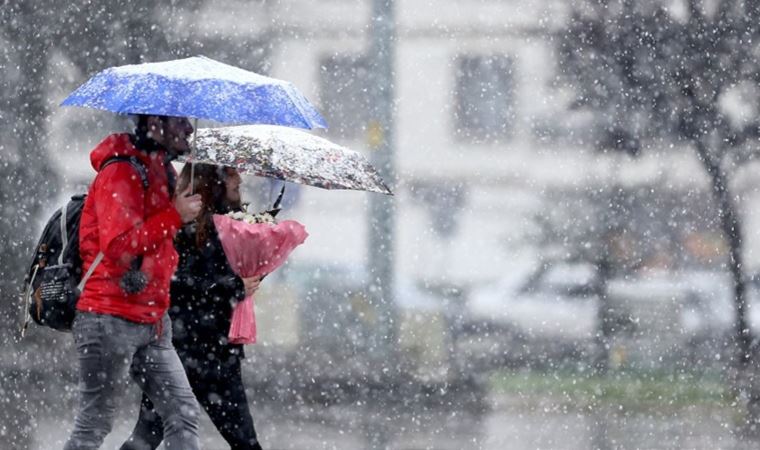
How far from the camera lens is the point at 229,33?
1418 centimetres

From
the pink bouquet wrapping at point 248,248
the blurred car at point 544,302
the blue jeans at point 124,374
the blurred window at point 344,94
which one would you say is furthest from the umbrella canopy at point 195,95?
the blurred window at point 344,94

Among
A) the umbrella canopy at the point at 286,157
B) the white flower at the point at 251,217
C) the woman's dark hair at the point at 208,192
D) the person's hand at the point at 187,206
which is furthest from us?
the white flower at the point at 251,217

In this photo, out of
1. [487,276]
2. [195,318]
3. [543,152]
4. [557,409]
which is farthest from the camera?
[543,152]

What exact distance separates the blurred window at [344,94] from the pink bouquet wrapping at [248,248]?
11.8m

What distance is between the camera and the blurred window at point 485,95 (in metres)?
19.5

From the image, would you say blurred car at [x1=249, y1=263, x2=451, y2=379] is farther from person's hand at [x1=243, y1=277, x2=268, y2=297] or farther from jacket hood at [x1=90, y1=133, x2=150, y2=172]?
jacket hood at [x1=90, y1=133, x2=150, y2=172]

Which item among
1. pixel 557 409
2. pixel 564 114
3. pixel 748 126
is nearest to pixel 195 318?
pixel 557 409

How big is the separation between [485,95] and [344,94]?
2.67 meters

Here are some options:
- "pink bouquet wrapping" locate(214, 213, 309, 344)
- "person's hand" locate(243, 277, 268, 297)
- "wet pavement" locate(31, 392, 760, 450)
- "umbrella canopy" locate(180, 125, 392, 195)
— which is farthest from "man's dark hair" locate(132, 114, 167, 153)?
"wet pavement" locate(31, 392, 760, 450)

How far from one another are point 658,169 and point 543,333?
260cm

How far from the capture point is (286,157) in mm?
5629

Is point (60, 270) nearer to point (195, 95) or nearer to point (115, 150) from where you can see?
point (115, 150)

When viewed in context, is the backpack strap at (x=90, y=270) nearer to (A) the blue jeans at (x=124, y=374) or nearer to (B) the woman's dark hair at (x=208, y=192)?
(A) the blue jeans at (x=124, y=374)

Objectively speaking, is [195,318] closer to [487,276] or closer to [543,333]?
[543,333]
